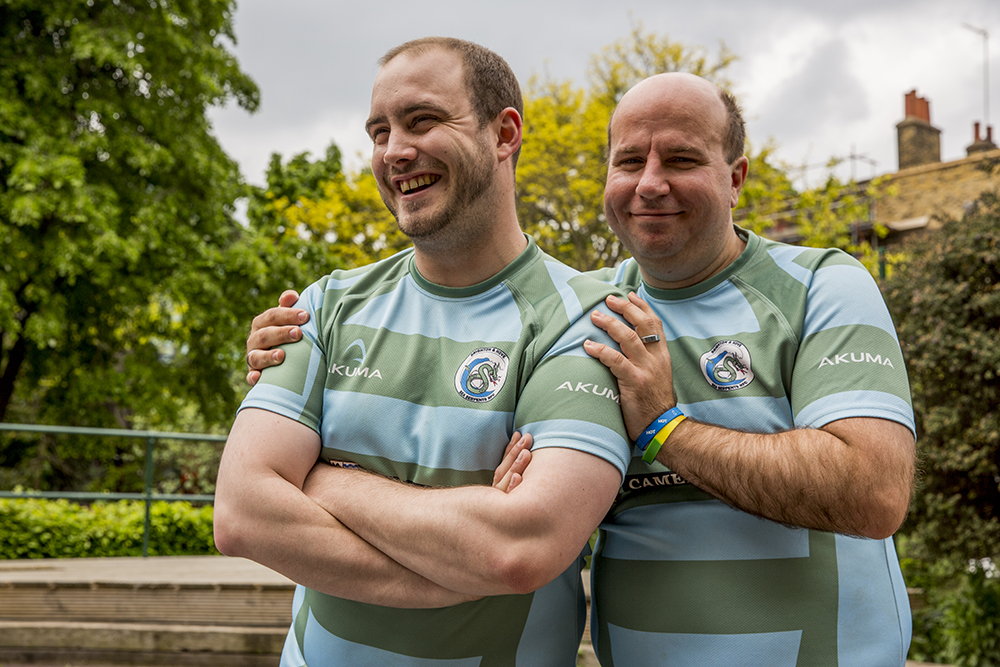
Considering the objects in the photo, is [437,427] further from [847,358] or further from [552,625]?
[847,358]

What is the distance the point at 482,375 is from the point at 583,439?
33 cm

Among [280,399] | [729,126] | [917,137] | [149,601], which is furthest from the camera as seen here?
[917,137]

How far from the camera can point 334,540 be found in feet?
6.35

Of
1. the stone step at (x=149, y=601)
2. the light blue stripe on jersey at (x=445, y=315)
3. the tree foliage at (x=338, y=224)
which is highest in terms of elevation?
the tree foliage at (x=338, y=224)

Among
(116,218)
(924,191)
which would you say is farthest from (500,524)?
(924,191)

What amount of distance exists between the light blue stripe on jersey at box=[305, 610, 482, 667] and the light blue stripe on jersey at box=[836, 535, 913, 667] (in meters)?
0.86

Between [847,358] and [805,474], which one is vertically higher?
[847,358]

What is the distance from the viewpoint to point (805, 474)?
6.15 ft

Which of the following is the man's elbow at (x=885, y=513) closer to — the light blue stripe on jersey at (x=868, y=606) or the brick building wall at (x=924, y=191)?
the light blue stripe on jersey at (x=868, y=606)

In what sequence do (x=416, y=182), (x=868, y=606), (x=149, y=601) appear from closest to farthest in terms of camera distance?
(x=868, y=606)
(x=416, y=182)
(x=149, y=601)

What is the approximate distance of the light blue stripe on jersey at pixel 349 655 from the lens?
1973 mm

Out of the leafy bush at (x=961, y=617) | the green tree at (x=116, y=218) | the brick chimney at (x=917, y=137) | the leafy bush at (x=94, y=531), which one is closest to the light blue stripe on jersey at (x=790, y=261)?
the leafy bush at (x=961, y=617)

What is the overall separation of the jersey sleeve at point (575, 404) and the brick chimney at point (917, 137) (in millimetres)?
32126

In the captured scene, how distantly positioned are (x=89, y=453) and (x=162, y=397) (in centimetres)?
190
